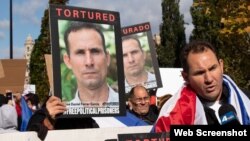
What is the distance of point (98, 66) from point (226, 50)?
15.0 meters

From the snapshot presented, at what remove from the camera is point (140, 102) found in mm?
6570

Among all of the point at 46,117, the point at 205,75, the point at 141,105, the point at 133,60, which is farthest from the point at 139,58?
the point at 205,75

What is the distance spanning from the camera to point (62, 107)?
3.67 metres

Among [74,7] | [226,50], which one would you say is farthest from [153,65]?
[226,50]

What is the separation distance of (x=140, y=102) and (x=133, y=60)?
3.26 feet

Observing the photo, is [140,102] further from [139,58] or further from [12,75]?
[12,75]

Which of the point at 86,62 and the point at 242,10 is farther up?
the point at 242,10

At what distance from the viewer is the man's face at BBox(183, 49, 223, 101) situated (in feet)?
9.00

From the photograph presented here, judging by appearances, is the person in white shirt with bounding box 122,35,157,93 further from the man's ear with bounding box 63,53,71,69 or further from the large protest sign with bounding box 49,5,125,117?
the man's ear with bounding box 63,53,71,69

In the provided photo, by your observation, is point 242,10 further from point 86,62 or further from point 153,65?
point 86,62

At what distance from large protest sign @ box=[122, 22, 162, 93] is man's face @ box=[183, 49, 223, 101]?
4.53 m

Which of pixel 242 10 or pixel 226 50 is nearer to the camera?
pixel 242 10

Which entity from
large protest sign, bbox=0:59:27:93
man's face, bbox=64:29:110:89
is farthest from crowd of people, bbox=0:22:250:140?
large protest sign, bbox=0:59:27:93

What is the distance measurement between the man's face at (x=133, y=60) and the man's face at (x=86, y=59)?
309 cm
